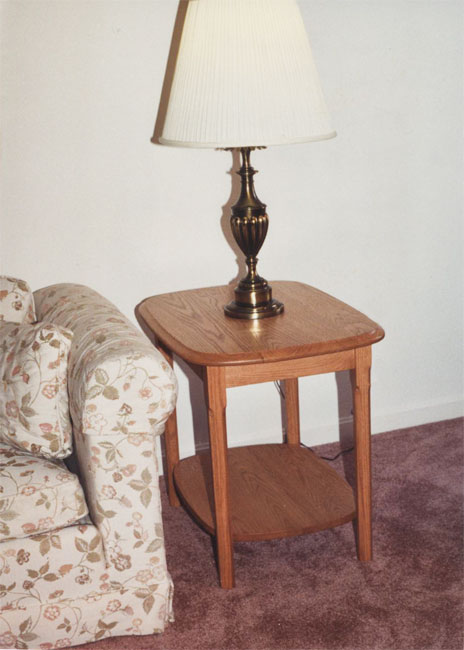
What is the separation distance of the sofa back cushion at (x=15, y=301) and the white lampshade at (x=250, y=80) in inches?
20.9

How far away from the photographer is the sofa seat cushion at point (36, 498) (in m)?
1.49

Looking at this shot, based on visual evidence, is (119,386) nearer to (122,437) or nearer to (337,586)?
(122,437)

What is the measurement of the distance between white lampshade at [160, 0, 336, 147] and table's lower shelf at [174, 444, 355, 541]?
859mm

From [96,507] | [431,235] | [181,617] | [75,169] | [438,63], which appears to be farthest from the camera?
[431,235]

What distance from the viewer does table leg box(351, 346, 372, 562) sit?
67.2 inches

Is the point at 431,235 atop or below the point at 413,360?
atop

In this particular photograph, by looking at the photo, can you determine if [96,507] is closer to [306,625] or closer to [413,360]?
[306,625]

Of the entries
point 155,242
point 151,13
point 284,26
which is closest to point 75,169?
point 155,242

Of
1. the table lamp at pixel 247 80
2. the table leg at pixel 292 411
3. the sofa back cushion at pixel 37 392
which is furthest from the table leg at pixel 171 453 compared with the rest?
the table lamp at pixel 247 80

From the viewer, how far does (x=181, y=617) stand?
5.47 ft

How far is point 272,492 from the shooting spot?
6.35 ft

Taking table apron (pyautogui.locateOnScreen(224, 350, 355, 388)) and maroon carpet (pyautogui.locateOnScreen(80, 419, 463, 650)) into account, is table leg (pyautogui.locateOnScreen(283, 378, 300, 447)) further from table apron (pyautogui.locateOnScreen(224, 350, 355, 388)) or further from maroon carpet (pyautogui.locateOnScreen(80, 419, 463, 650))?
table apron (pyautogui.locateOnScreen(224, 350, 355, 388))

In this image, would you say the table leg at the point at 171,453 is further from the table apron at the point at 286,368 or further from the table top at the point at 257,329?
the table apron at the point at 286,368

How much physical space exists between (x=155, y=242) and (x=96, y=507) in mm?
855
